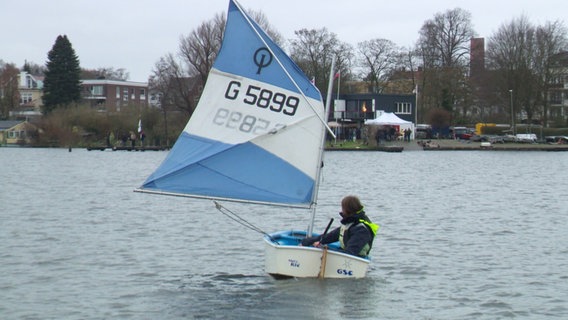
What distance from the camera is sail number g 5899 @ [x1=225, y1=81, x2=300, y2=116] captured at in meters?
15.9

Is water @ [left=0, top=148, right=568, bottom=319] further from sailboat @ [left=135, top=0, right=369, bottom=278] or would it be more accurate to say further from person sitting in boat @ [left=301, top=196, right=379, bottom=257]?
sailboat @ [left=135, top=0, right=369, bottom=278]

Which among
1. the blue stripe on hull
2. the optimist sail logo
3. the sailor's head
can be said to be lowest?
the sailor's head

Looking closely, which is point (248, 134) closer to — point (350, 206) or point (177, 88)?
point (350, 206)

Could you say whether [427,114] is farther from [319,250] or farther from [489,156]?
[319,250]

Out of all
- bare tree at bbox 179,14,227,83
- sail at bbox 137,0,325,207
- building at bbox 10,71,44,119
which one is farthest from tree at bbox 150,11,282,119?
sail at bbox 137,0,325,207

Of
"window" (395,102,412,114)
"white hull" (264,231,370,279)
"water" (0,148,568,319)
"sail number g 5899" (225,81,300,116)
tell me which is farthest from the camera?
"window" (395,102,412,114)

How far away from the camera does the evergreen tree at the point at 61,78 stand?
10444 centimetres

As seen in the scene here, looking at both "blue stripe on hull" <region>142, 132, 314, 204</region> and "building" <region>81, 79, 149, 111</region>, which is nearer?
"blue stripe on hull" <region>142, 132, 314, 204</region>

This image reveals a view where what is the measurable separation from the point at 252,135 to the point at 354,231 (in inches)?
101

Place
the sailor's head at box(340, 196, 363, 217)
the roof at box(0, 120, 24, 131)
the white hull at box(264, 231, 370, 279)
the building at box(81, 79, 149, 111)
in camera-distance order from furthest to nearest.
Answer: the building at box(81, 79, 149, 111)
the roof at box(0, 120, 24, 131)
the white hull at box(264, 231, 370, 279)
the sailor's head at box(340, 196, 363, 217)

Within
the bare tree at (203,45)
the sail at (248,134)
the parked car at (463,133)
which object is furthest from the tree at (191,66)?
the sail at (248,134)

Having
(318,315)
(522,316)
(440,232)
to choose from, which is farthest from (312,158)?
(440,232)

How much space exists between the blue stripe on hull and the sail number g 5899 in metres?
0.77

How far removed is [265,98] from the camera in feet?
52.6
